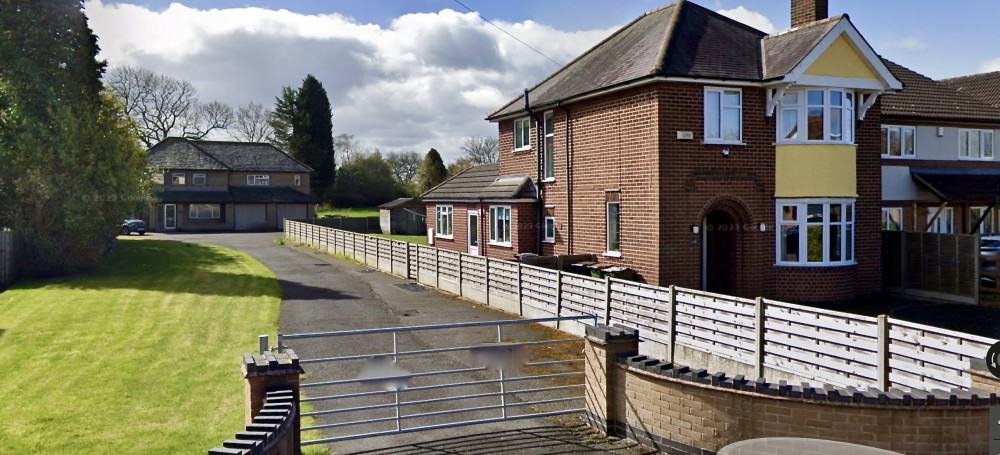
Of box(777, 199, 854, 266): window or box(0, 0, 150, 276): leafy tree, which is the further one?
box(0, 0, 150, 276): leafy tree

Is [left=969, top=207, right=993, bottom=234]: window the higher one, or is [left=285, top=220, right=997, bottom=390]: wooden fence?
[left=969, top=207, right=993, bottom=234]: window

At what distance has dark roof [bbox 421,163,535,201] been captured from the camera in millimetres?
25875

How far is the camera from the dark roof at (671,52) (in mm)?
19219

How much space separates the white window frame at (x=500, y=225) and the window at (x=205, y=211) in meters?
41.2

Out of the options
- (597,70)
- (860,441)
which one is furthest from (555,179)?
(860,441)

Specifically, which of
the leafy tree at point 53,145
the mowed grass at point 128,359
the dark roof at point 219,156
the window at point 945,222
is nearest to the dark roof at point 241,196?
the dark roof at point 219,156

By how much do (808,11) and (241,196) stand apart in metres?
51.0

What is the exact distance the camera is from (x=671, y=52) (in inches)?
768

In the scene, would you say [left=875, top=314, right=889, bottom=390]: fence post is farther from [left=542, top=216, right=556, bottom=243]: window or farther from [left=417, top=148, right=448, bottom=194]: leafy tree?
[left=417, top=148, right=448, bottom=194]: leafy tree

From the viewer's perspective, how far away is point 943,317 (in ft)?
57.8

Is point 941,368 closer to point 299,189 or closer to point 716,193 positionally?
point 716,193

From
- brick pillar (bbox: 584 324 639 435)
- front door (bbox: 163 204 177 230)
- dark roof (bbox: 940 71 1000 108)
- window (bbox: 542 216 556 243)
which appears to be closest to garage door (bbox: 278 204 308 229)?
front door (bbox: 163 204 177 230)

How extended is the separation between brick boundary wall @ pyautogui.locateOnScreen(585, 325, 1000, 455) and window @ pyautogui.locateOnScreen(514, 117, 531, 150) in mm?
17792

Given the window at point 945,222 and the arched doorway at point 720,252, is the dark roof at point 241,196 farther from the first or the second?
the window at point 945,222
